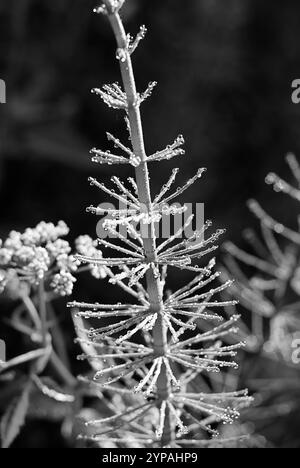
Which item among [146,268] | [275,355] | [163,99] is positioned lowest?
[146,268]

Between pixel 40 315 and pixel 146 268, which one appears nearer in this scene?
pixel 146 268

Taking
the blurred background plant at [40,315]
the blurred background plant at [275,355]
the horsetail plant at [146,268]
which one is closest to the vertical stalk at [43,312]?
the blurred background plant at [40,315]

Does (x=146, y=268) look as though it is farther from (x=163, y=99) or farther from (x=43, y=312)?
(x=163, y=99)

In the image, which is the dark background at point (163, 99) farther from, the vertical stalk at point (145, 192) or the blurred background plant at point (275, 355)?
the vertical stalk at point (145, 192)

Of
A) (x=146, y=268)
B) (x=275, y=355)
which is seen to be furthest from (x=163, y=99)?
(x=146, y=268)

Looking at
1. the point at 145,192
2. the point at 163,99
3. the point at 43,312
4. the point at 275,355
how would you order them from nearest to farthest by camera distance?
the point at 145,192, the point at 43,312, the point at 275,355, the point at 163,99

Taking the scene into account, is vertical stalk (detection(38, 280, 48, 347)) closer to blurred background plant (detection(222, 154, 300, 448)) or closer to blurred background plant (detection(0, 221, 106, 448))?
blurred background plant (detection(0, 221, 106, 448))

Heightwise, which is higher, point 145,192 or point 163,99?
point 163,99
